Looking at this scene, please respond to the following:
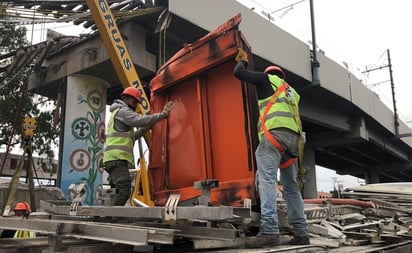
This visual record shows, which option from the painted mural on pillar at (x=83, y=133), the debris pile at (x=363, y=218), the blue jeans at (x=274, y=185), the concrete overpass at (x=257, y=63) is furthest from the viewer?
the painted mural on pillar at (x=83, y=133)

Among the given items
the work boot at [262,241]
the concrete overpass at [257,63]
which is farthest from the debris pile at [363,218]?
the concrete overpass at [257,63]

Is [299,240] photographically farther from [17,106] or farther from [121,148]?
[17,106]

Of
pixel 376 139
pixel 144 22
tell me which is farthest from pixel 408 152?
pixel 144 22

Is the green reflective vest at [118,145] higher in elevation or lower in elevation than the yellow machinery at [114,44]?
lower

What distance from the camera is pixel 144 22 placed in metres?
12.2

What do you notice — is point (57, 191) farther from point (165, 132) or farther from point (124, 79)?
point (165, 132)

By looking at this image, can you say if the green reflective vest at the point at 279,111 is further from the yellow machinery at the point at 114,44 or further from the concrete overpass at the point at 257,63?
the concrete overpass at the point at 257,63

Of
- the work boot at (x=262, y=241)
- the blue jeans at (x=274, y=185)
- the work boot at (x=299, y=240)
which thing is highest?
the blue jeans at (x=274, y=185)

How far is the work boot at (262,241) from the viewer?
3.38 meters

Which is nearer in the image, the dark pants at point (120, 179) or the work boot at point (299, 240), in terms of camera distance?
the work boot at point (299, 240)

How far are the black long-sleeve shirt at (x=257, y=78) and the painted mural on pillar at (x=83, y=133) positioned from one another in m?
8.59

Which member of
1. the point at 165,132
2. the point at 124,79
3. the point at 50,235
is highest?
the point at 124,79

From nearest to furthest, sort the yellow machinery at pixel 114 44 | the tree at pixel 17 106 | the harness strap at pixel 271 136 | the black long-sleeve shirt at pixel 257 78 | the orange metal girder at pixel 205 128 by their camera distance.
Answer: the harness strap at pixel 271 136 < the black long-sleeve shirt at pixel 257 78 < the orange metal girder at pixel 205 128 < the yellow machinery at pixel 114 44 < the tree at pixel 17 106

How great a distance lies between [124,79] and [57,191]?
11.8ft
